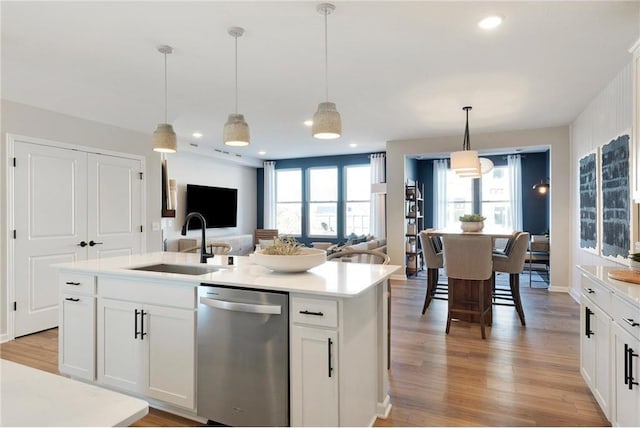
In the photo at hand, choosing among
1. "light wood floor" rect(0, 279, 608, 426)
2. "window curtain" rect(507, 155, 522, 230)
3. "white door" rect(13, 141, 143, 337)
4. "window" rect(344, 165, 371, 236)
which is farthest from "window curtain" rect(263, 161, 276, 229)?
"window curtain" rect(507, 155, 522, 230)

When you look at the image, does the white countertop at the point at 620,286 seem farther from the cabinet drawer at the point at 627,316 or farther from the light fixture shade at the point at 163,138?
the light fixture shade at the point at 163,138

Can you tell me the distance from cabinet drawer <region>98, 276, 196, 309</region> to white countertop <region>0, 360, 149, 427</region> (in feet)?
4.27

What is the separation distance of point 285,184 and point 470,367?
23.7 feet

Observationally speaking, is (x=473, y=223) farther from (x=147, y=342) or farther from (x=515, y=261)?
(x=147, y=342)

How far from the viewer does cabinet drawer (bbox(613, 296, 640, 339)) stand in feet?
5.71

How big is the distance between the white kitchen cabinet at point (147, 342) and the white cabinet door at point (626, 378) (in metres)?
2.29

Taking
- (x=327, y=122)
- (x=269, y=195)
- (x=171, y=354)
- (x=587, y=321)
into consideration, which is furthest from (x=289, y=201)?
(x=587, y=321)

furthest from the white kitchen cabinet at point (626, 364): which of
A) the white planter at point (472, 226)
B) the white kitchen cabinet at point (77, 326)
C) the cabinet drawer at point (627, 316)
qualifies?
the white kitchen cabinet at point (77, 326)

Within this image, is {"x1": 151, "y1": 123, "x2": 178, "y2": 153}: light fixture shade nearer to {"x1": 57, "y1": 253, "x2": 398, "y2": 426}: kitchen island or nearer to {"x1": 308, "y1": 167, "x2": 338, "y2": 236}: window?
{"x1": 57, "y1": 253, "x2": 398, "y2": 426}: kitchen island

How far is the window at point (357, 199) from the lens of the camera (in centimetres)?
882

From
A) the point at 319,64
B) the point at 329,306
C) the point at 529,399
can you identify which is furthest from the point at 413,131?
the point at 329,306

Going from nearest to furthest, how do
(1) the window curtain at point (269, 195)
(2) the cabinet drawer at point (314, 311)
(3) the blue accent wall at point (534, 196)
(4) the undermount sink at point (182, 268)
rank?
(2) the cabinet drawer at point (314, 311) → (4) the undermount sink at point (182, 268) → (3) the blue accent wall at point (534, 196) → (1) the window curtain at point (269, 195)

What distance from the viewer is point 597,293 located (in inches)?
90.2

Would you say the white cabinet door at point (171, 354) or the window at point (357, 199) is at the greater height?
the window at point (357, 199)
